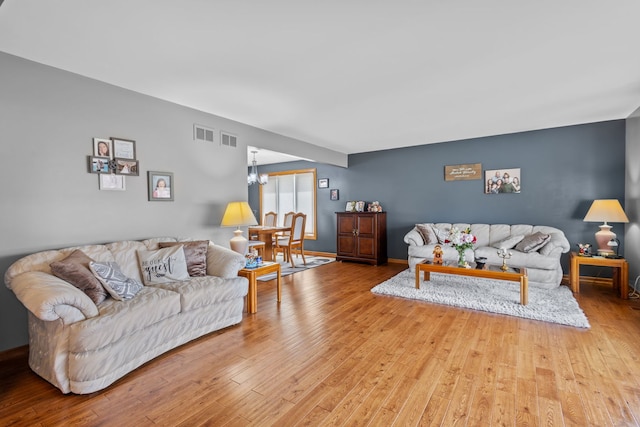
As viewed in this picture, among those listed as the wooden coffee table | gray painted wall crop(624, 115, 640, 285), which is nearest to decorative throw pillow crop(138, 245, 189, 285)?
the wooden coffee table

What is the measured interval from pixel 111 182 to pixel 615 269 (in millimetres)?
6456

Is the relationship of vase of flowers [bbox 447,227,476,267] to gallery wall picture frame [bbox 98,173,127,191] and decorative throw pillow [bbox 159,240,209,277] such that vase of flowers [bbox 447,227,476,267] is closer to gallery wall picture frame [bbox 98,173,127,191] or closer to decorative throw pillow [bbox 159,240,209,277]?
decorative throw pillow [bbox 159,240,209,277]

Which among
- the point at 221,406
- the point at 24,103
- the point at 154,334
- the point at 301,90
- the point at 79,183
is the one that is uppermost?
the point at 301,90

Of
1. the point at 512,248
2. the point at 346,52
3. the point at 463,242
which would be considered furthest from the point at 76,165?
the point at 512,248

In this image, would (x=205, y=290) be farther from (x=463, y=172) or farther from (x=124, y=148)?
(x=463, y=172)

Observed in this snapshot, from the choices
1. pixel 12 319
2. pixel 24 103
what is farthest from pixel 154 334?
pixel 24 103

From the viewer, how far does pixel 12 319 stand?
2.54 m

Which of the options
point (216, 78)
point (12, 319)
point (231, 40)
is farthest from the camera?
point (216, 78)

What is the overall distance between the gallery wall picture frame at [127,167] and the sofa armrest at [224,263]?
1197 millimetres

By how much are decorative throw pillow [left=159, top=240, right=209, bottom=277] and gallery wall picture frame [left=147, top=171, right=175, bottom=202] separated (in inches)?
24.0

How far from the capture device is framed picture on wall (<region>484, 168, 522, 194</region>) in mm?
5332

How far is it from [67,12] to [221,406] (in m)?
2.69

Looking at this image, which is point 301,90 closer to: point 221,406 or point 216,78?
point 216,78

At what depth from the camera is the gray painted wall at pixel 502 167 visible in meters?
4.73
